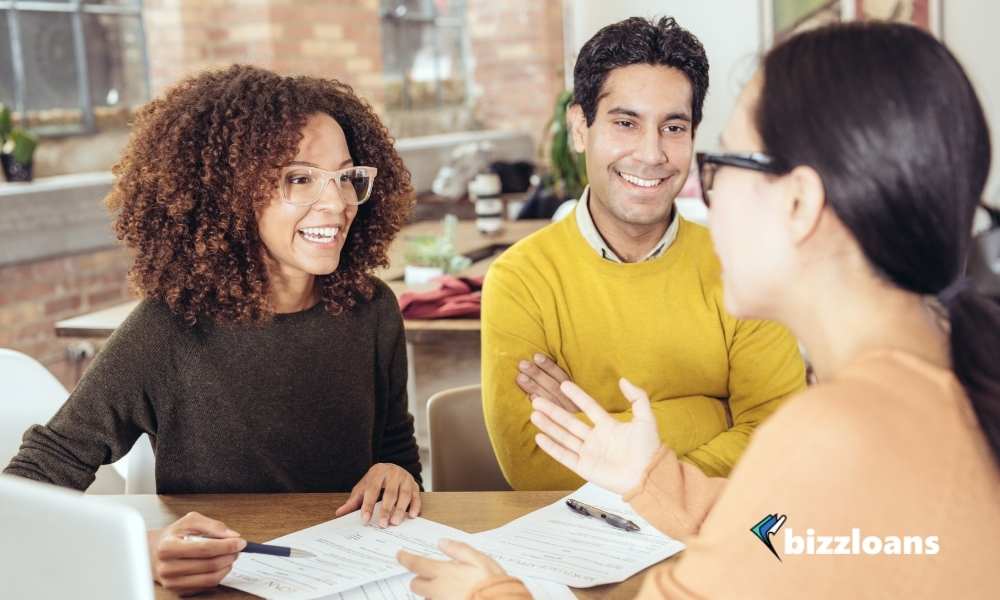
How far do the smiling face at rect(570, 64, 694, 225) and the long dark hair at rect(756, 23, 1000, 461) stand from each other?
1.17 meters

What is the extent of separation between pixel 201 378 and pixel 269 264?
0.25m

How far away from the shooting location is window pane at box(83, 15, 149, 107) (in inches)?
196

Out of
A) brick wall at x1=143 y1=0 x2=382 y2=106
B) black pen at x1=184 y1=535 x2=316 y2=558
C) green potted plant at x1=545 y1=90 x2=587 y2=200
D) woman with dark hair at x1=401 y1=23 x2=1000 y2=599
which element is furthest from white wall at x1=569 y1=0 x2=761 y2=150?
woman with dark hair at x1=401 y1=23 x2=1000 y2=599

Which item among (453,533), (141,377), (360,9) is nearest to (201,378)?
(141,377)

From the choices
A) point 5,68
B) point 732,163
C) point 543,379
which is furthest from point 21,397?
point 5,68

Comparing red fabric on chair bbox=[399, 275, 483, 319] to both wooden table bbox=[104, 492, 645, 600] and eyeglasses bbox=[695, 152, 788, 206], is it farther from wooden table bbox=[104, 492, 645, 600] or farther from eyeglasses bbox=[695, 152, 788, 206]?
eyeglasses bbox=[695, 152, 788, 206]

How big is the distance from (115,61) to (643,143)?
3.66 metres

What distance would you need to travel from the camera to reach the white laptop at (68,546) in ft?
2.89

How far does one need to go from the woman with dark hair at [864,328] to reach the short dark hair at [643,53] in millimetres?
1135

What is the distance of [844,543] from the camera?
0.89m

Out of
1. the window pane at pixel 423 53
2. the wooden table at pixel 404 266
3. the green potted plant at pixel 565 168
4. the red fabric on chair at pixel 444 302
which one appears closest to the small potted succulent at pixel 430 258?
the wooden table at pixel 404 266

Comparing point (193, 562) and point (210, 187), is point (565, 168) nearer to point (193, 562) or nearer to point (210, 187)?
point (210, 187)

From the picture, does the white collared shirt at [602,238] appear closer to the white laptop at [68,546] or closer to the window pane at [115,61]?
the white laptop at [68,546]

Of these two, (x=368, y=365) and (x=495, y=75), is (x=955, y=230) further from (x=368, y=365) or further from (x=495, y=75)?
(x=495, y=75)
